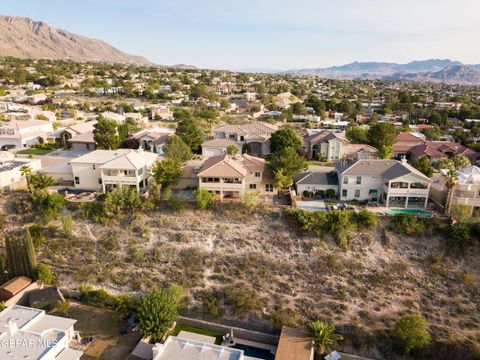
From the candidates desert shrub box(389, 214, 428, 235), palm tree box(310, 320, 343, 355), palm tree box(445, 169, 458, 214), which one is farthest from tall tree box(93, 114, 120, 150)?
palm tree box(445, 169, 458, 214)

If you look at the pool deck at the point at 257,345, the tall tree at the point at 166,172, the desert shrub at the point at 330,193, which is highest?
the tall tree at the point at 166,172

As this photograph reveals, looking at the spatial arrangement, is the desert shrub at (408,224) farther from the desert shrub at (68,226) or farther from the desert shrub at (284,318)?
the desert shrub at (68,226)

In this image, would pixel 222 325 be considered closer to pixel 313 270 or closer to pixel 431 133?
pixel 313 270

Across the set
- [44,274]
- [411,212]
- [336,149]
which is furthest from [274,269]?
[336,149]

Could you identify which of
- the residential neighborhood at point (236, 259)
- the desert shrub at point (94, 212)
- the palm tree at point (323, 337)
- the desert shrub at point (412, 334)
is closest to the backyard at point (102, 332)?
the residential neighborhood at point (236, 259)

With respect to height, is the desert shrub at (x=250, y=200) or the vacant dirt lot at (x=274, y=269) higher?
the desert shrub at (x=250, y=200)

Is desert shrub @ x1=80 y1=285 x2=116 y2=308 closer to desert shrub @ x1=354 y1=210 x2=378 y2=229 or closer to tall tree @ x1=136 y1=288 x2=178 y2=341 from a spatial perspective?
tall tree @ x1=136 y1=288 x2=178 y2=341
